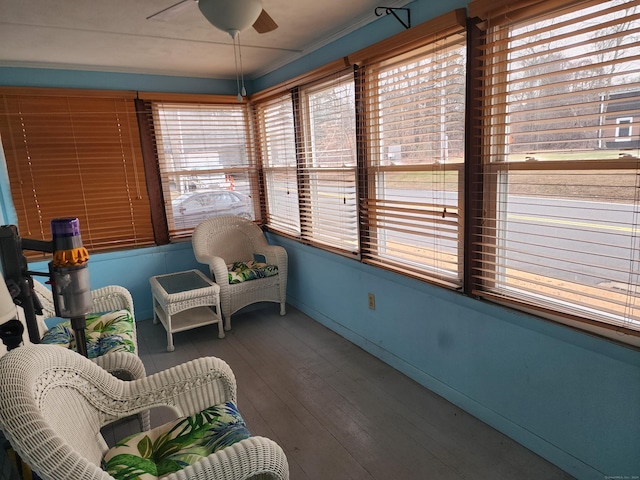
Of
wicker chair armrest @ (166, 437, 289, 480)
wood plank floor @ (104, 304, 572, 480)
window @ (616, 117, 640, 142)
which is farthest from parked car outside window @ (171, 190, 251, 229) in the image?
window @ (616, 117, 640, 142)

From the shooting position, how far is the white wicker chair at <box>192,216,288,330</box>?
3.50 meters

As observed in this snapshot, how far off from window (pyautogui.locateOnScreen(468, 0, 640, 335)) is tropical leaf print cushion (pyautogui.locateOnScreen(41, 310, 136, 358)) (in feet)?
6.53

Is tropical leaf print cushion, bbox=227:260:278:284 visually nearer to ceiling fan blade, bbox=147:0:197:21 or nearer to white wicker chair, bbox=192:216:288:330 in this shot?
white wicker chair, bbox=192:216:288:330

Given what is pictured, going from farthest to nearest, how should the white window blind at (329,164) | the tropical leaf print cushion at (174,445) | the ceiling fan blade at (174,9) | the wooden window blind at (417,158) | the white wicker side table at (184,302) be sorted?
1. the white wicker side table at (184,302)
2. the white window blind at (329,164)
3. the wooden window blind at (417,158)
4. the ceiling fan blade at (174,9)
5. the tropical leaf print cushion at (174,445)

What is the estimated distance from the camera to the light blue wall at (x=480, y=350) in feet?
5.36

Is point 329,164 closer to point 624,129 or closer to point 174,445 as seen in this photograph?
point 624,129

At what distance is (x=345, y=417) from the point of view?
2256mm

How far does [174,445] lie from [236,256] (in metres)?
2.70

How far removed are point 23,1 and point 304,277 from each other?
2.71m

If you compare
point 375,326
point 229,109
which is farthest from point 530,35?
point 229,109

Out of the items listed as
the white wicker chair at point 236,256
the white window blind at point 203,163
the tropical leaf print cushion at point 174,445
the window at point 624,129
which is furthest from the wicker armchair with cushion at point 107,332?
the window at point 624,129

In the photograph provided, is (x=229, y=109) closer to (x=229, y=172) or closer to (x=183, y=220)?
(x=229, y=172)

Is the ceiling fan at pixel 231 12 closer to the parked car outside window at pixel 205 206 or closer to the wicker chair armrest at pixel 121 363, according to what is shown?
the wicker chair armrest at pixel 121 363

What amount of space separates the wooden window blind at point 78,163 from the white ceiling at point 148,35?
1.03 ft
